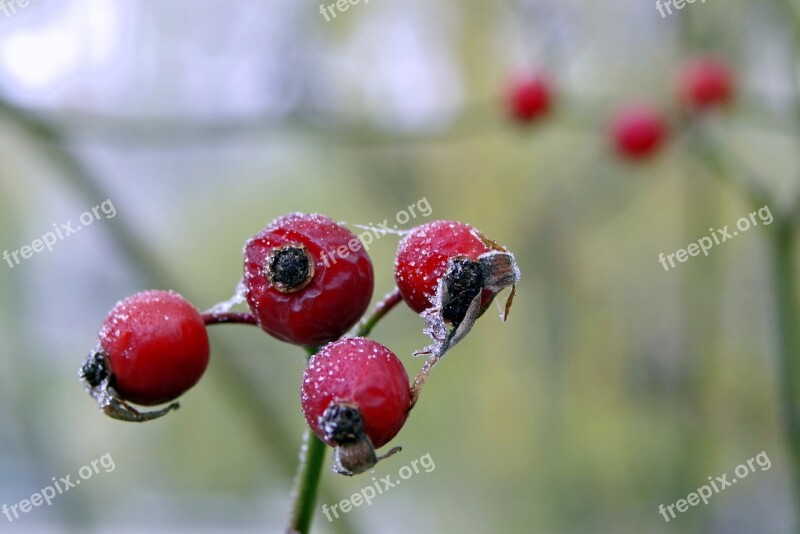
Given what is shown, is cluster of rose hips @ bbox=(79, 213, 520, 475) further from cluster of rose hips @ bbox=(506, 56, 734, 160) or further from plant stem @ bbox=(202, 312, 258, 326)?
cluster of rose hips @ bbox=(506, 56, 734, 160)

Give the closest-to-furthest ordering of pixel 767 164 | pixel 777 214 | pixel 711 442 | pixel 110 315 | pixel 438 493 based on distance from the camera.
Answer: pixel 110 315, pixel 777 214, pixel 711 442, pixel 767 164, pixel 438 493

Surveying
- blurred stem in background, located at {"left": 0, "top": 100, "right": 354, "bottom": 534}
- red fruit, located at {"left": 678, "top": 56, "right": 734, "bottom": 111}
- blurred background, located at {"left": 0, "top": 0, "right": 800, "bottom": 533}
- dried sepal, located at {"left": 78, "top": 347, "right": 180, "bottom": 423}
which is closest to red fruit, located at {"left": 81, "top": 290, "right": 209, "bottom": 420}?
dried sepal, located at {"left": 78, "top": 347, "right": 180, "bottom": 423}

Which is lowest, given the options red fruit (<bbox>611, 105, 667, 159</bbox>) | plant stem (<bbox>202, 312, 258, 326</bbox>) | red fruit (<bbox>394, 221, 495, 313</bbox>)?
red fruit (<bbox>611, 105, 667, 159</bbox>)

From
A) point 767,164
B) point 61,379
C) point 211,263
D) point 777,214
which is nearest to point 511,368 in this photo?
point 767,164

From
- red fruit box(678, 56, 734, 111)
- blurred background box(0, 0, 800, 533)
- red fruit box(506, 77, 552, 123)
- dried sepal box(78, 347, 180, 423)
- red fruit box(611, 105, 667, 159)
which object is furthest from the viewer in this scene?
blurred background box(0, 0, 800, 533)

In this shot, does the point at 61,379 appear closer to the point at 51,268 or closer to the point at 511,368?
the point at 51,268

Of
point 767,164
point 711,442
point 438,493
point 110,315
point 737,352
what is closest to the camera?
point 110,315

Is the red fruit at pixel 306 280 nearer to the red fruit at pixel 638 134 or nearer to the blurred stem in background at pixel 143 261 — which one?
the blurred stem in background at pixel 143 261

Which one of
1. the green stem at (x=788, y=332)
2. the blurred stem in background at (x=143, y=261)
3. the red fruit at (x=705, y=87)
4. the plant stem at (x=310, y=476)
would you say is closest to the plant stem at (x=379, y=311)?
the plant stem at (x=310, y=476)
